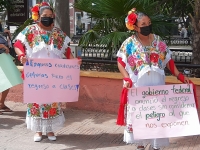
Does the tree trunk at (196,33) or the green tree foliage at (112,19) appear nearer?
the green tree foliage at (112,19)

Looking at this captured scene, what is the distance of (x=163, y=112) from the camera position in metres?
3.76

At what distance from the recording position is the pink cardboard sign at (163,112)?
12.3 ft

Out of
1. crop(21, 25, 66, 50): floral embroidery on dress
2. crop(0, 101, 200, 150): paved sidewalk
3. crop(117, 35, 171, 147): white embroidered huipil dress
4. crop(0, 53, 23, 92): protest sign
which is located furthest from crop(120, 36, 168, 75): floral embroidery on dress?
crop(0, 53, 23, 92): protest sign

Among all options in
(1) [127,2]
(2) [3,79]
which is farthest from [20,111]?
(1) [127,2]

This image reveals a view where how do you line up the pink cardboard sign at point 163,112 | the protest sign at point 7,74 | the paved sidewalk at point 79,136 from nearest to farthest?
the pink cardboard sign at point 163,112
the paved sidewalk at point 79,136
the protest sign at point 7,74

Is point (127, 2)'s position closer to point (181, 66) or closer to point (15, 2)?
point (181, 66)

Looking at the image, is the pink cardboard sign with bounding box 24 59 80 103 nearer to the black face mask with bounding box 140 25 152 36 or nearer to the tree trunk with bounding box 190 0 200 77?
the black face mask with bounding box 140 25 152 36

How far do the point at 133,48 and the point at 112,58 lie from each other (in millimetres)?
2962

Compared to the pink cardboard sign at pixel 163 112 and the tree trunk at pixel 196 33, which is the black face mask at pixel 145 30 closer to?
the pink cardboard sign at pixel 163 112

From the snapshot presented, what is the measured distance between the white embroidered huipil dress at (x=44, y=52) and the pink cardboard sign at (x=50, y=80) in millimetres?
136

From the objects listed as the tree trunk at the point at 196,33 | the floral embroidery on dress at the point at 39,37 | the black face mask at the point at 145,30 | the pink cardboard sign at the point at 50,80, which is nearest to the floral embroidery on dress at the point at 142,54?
A: the black face mask at the point at 145,30

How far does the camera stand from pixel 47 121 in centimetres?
455

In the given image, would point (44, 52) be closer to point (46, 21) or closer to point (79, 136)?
point (46, 21)

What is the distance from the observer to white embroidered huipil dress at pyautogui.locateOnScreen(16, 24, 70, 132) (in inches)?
172
